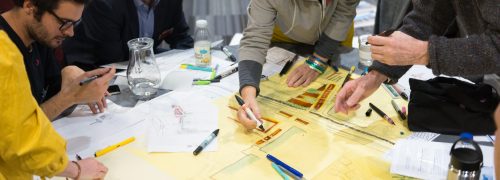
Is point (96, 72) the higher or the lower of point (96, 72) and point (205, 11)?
the higher

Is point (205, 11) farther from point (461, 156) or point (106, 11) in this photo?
point (461, 156)

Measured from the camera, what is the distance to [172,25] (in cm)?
228

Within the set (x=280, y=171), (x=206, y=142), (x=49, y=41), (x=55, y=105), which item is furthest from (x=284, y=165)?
(x=49, y=41)

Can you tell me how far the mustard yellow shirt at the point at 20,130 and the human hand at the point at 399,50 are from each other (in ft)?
2.87

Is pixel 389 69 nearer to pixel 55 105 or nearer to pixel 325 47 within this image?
pixel 325 47

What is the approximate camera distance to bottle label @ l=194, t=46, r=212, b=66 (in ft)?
5.95

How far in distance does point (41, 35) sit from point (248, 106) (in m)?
0.66

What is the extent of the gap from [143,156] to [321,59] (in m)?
0.84

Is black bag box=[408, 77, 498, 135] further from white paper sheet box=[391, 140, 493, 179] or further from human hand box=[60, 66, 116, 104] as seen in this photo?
human hand box=[60, 66, 116, 104]

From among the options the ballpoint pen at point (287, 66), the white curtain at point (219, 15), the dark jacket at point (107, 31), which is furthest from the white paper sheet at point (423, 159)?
the white curtain at point (219, 15)

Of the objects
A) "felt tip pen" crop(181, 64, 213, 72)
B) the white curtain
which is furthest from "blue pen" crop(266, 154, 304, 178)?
the white curtain

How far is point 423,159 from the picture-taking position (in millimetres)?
1139

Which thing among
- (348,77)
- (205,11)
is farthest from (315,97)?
(205,11)

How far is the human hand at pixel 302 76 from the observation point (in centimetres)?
166
